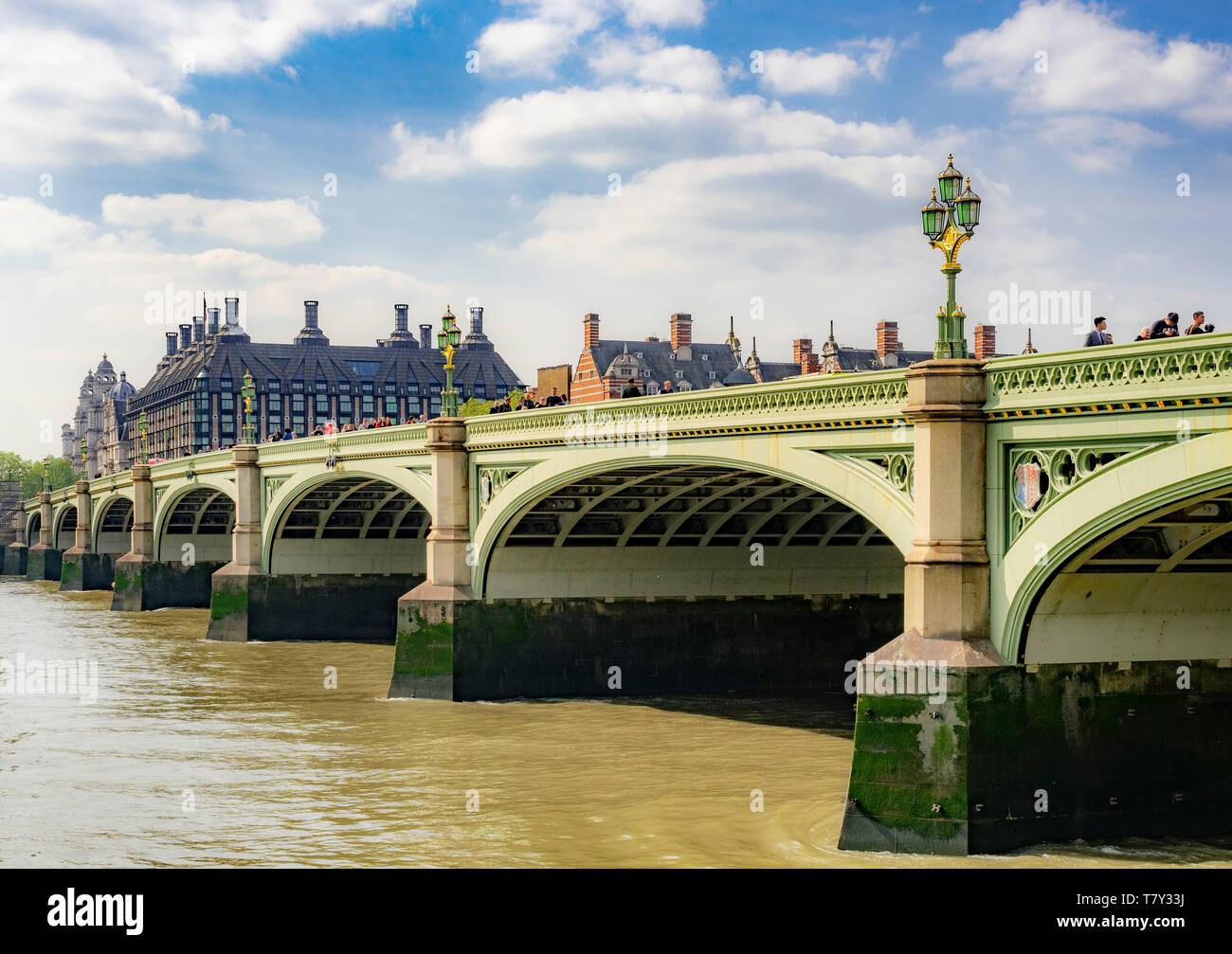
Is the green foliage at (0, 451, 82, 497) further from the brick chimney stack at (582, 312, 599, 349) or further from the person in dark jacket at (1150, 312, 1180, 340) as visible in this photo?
the person in dark jacket at (1150, 312, 1180, 340)

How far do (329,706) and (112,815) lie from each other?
10446 mm

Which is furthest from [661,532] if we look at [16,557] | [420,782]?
[16,557]

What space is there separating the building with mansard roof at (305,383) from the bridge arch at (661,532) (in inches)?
4436

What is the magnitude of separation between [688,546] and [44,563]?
7232 cm

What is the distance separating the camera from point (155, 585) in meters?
59.4

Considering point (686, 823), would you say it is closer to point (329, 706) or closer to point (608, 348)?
point (329, 706)

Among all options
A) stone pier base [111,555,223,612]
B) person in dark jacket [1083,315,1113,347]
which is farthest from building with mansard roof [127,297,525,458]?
person in dark jacket [1083,315,1113,347]

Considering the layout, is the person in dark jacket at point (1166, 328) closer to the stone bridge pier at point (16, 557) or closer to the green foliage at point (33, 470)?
the stone bridge pier at point (16, 557)

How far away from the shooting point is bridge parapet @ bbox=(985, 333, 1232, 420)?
1413 cm

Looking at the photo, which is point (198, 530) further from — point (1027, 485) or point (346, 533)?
point (1027, 485)

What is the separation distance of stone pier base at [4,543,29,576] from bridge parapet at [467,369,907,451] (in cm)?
8279

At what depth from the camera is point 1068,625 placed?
17.0 meters

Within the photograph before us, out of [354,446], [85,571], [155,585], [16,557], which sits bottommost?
[155,585]
